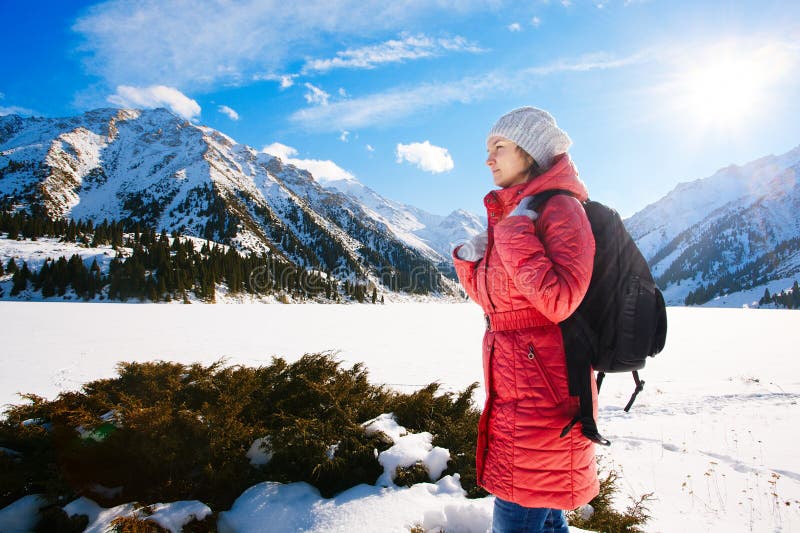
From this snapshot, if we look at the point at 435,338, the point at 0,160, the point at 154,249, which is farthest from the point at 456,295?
the point at 0,160

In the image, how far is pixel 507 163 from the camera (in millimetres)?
2164

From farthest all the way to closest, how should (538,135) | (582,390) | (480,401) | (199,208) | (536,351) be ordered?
(199,208)
(480,401)
(538,135)
(536,351)
(582,390)

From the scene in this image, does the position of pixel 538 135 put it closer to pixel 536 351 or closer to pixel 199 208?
pixel 536 351

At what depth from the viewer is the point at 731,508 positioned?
4770mm

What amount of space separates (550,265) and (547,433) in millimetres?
850

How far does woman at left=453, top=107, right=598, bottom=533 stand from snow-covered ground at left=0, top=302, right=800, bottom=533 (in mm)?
1862

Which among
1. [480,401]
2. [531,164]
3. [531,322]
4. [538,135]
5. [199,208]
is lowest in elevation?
[480,401]

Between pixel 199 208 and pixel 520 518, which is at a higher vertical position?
pixel 199 208

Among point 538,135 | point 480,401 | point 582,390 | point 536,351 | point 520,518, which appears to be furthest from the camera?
point 480,401

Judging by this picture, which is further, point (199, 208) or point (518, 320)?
point (199, 208)

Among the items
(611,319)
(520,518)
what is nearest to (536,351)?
(611,319)

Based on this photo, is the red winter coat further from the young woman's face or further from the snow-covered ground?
the snow-covered ground

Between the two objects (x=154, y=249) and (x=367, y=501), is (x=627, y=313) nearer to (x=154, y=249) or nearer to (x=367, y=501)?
(x=367, y=501)

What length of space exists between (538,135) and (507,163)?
22 centimetres
